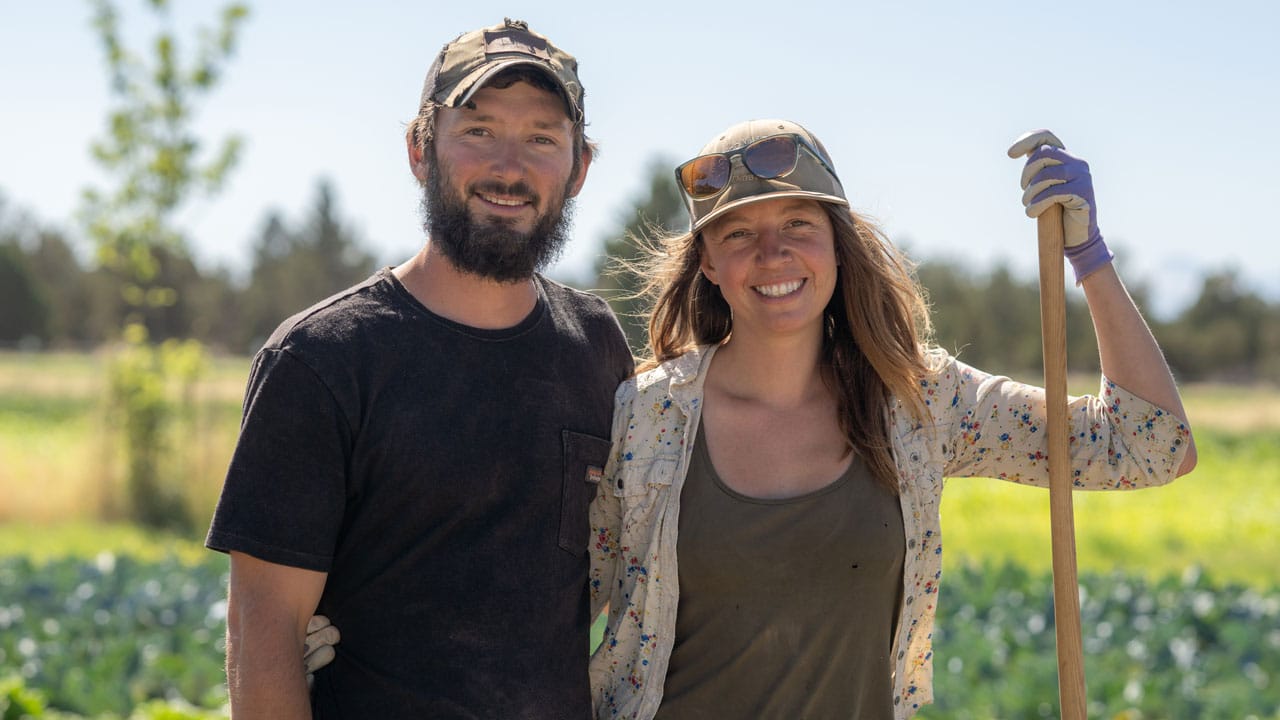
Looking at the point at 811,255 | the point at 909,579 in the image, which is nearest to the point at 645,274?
the point at 811,255

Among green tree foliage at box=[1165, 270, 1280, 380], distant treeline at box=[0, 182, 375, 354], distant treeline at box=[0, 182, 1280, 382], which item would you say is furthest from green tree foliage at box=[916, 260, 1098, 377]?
distant treeline at box=[0, 182, 375, 354]

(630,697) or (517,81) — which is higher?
(517,81)

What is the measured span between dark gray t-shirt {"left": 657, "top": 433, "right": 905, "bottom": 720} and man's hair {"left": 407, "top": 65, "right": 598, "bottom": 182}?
861 millimetres

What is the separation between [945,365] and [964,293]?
48507 mm

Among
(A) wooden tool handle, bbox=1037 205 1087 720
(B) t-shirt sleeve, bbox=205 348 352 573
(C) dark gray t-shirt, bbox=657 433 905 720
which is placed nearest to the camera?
(B) t-shirt sleeve, bbox=205 348 352 573

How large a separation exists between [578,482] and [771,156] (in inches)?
35.2

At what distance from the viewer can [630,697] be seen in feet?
9.14

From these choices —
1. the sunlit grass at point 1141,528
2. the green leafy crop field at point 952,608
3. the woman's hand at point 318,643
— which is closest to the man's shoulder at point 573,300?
the woman's hand at point 318,643

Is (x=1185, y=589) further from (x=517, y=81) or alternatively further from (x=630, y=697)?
(x=517, y=81)

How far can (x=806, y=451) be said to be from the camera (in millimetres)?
2871

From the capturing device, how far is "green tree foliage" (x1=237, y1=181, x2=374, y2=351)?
52.1 meters

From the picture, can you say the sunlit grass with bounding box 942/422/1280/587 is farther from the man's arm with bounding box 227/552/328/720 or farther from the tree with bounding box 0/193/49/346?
the tree with bounding box 0/193/49/346

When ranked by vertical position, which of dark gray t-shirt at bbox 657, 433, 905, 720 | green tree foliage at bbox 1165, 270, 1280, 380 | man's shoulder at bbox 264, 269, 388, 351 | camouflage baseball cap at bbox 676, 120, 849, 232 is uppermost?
camouflage baseball cap at bbox 676, 120, 849, 232

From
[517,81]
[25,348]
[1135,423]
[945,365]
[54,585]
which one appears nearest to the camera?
[517,81]
